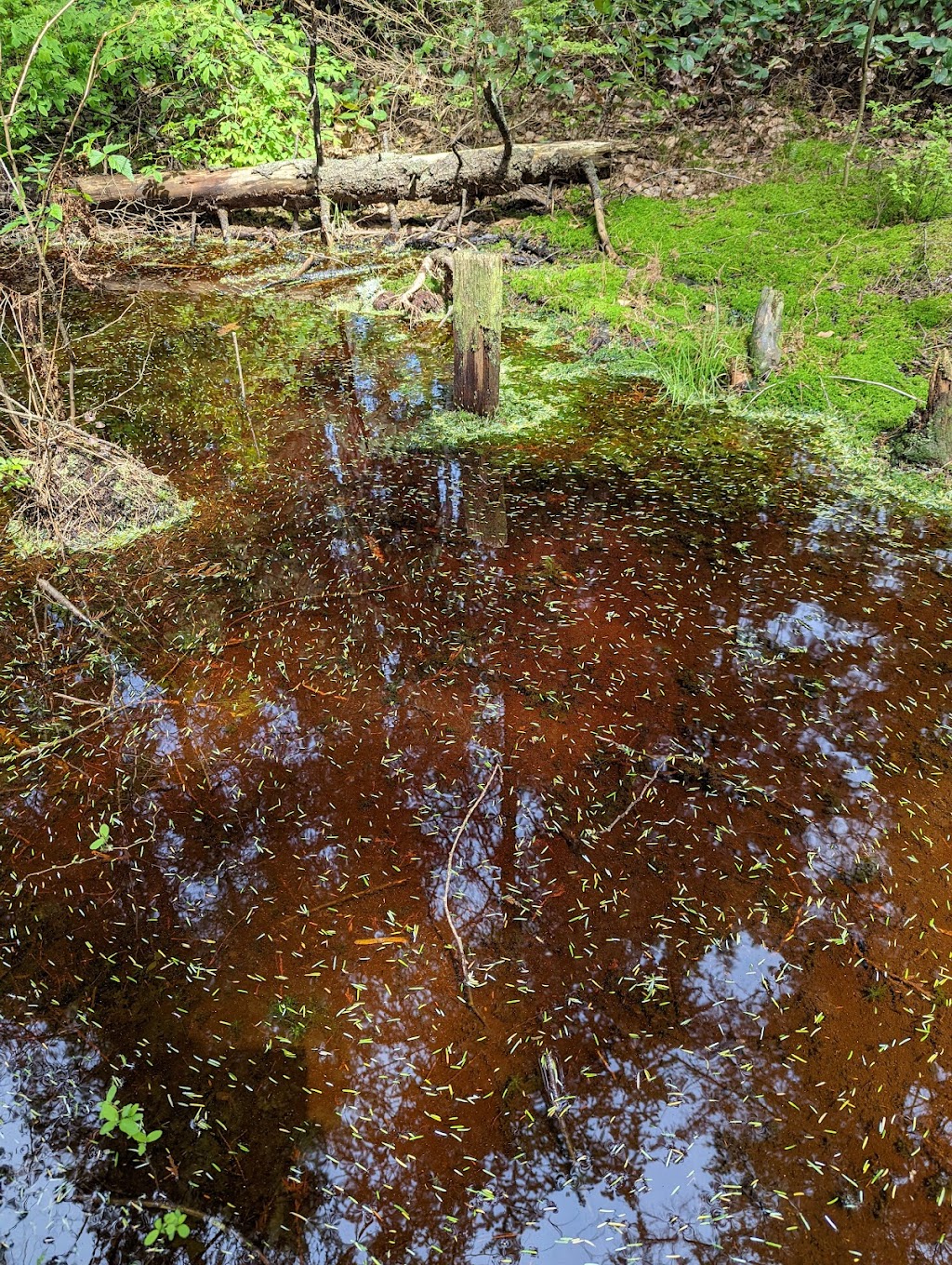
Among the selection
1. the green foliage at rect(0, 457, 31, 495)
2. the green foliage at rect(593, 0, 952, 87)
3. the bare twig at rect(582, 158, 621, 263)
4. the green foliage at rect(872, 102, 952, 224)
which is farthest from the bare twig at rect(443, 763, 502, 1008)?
the green foliage at rect(593, 0, 952, 87)

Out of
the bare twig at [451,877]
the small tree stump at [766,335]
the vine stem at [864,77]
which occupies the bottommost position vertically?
the bare twig at [451,877]

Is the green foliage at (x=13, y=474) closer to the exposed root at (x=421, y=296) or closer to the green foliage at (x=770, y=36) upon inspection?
the exposed root at (x=421, y=296)

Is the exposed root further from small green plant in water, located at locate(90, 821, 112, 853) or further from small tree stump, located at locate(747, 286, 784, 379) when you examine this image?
small green plant in water, located at locate(90, 821, 112, 853)

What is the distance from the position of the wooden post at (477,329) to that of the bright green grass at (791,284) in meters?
1.53

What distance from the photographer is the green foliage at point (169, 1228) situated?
1.60m

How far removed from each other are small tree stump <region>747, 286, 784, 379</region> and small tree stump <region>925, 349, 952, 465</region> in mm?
1390

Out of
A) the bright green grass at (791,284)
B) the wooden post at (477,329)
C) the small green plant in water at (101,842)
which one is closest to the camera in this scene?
the small green plant in water at (101,842)

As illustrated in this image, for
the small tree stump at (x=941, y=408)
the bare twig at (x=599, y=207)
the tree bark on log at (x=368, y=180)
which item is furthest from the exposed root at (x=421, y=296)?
the small tree stump at (x=941, y=408)

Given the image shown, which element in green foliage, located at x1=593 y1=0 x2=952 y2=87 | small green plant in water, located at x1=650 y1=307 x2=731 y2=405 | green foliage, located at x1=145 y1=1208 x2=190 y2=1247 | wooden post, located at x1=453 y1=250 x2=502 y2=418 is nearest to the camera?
green foliage, located at x1=145 y1=1208 x2=190 y2=1247

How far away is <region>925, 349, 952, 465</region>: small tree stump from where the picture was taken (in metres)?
4.25

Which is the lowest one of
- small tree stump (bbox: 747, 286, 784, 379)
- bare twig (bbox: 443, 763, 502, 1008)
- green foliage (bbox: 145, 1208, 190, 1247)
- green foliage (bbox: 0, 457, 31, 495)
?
green foliage (bbox: 145, 1208, 190, 1247)

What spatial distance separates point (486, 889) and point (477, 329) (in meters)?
3.97

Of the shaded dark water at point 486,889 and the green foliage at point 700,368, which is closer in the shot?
the shaded dark water at point 486,889

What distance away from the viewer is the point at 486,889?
2.36 meters
